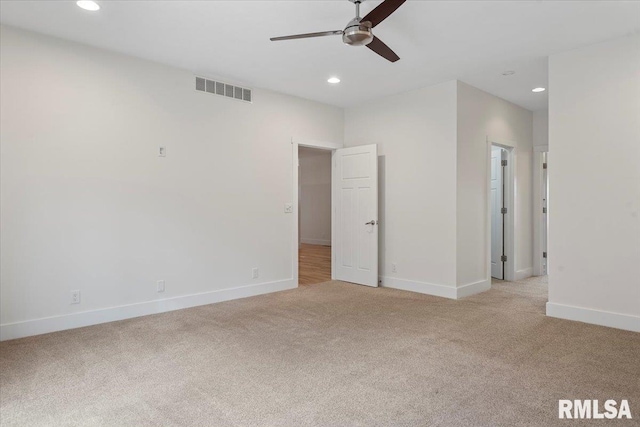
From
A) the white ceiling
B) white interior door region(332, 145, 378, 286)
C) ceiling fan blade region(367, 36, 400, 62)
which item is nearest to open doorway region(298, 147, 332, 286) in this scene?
white interior door region(332, 145, 378, 286)

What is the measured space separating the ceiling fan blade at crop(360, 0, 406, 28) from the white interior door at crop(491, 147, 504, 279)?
13.9 feet

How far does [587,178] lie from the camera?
3770 millimetres

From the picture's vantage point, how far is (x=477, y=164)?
5.08m

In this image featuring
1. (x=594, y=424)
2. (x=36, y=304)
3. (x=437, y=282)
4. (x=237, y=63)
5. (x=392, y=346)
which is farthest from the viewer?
(x=437, y=282)

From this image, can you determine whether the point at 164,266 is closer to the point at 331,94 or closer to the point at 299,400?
the point at 299,400

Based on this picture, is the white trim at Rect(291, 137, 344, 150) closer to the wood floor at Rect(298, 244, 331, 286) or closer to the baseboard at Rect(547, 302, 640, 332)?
the wood floor at Rect(298, 244, 331, 286)

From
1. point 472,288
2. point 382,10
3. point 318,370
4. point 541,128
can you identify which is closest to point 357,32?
point 382,10

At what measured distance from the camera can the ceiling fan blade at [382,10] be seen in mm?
2492

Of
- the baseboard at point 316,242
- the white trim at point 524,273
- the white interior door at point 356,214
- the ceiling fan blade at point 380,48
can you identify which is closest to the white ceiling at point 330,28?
the ceiling fan blade at point 380,48

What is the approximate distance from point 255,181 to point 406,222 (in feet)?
7.10

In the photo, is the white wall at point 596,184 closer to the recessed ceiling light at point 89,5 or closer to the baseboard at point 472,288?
the baseboard at point 472,288

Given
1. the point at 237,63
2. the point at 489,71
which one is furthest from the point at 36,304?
the point at 489,71

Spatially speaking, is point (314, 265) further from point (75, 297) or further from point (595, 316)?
point (595, 316)

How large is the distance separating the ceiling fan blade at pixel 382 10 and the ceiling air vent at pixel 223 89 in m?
2.51
